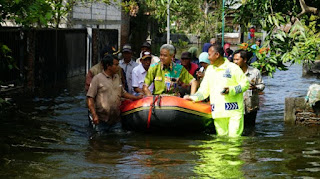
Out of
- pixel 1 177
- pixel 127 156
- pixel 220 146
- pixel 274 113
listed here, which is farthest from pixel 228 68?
pixel 274 113

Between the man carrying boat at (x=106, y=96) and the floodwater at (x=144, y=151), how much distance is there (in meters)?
0.29

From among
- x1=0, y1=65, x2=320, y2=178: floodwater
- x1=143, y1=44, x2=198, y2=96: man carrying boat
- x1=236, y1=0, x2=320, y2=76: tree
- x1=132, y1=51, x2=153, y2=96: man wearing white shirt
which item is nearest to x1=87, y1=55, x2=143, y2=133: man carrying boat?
x1=0, y1=65, x2=320, y2=178: floodwater

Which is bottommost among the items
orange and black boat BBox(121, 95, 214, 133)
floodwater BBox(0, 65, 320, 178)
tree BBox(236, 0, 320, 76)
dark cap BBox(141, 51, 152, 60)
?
floodwater BBox(0, 65, 320, 178)

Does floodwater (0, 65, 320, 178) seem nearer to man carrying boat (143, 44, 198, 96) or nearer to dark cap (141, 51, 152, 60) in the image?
man carrying boat (143, 44, 198, 96)

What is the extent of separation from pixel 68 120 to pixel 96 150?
3.66 metres

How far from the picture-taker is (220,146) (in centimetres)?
984

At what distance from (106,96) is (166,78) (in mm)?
1150

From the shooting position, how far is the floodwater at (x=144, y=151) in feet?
26.2

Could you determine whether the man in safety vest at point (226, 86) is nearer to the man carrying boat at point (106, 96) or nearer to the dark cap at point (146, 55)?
the man carrying boat at point (106, 96)

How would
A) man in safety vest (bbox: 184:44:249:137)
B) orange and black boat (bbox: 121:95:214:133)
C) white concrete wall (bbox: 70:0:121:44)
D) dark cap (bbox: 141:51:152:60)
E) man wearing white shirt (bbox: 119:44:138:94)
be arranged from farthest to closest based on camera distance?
white concrete wall (bbox: 70:0:121:44)
man wearing white shirt (bbox: 119:44:138:94)
dark cap (bbox: 141:51:152:60)
orange and black boat (bbox: 121:95:214:133)
man in safety vest (bbox: 184:44:249:137)

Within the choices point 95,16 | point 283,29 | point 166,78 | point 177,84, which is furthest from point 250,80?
point 95,16

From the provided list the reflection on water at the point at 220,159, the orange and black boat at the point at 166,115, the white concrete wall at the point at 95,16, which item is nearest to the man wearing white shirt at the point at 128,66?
the orange and black boat at the point at 166,115

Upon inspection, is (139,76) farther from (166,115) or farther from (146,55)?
(166,115)

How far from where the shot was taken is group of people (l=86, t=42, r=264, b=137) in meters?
9.74
